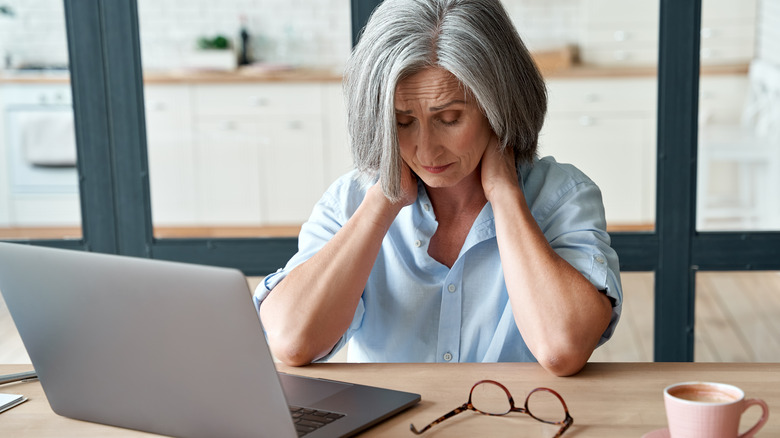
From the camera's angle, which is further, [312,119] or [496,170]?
[312,119]

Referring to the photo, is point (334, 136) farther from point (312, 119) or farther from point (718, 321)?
point (718, 321)

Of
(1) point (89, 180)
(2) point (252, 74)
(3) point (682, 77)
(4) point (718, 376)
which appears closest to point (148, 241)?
(1) point (89, 180)

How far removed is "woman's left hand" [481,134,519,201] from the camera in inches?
56.4

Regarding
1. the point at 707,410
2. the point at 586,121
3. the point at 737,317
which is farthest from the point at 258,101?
the point at 707,410

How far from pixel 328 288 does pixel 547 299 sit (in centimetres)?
35

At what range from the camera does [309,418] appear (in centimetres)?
104

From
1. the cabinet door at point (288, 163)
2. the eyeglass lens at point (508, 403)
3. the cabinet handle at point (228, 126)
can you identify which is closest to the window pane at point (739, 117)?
the cabinet door at point (288, 163)

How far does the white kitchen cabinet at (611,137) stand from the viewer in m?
2.40

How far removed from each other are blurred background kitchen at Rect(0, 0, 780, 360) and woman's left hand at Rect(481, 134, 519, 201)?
0.98 metres

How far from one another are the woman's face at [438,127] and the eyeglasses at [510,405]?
0.41 metres

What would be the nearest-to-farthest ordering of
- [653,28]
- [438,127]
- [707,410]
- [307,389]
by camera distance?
[707,410] → [307,389] → [438,127] → [653,28]

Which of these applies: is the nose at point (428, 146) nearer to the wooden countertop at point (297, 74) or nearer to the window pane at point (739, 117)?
the wooden countertop at point (297, 74)

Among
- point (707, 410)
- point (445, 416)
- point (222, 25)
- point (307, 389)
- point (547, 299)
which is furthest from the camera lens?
point (222, 25)

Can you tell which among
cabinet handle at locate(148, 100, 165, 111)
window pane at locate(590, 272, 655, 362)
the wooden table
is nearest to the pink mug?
the wooden table
